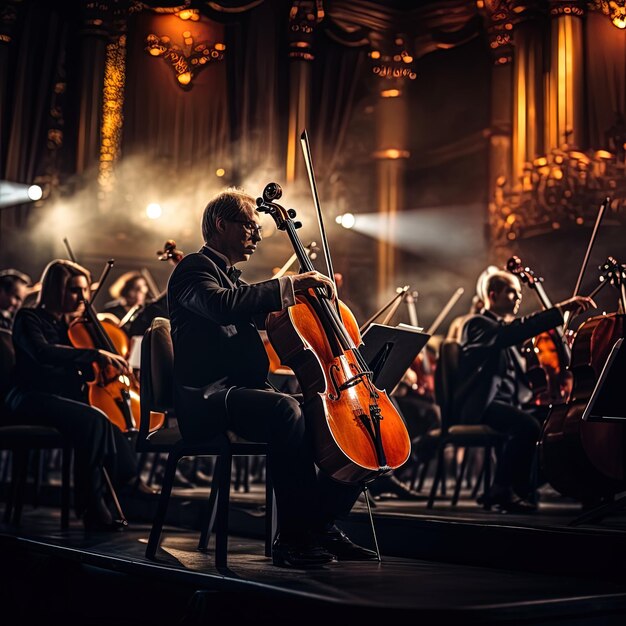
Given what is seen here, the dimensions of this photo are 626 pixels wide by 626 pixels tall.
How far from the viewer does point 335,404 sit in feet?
7.73

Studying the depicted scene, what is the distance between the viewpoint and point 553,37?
6.63 m

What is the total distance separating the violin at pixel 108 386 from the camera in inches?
150

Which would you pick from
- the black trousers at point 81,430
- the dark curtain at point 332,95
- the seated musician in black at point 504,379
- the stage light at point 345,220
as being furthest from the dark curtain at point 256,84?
the black trousers at point 81,430

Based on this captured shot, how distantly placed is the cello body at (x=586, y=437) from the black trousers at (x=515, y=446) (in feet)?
2.09

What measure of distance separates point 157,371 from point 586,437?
4.55 feet

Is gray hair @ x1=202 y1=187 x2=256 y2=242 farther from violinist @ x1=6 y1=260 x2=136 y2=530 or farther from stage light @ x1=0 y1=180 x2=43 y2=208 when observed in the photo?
stage light @ x1=0 y1=180 x2=43 y2=208

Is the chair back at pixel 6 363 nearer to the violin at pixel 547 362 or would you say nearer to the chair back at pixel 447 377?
the chair back at pixel 447 377

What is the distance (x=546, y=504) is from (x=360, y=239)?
4366mm

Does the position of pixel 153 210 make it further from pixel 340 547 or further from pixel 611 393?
pixel 611 393

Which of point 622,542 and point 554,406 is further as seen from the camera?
point 554,406

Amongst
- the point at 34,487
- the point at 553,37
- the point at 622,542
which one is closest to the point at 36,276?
the point at 34,487

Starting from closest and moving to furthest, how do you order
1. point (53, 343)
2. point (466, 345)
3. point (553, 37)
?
point (53, 343)
point (466, 345)
point (553, 37)

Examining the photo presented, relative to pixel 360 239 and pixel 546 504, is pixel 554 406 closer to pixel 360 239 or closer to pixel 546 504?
pixel 546 504

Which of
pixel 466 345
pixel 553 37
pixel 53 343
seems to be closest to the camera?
pixel 53 343
